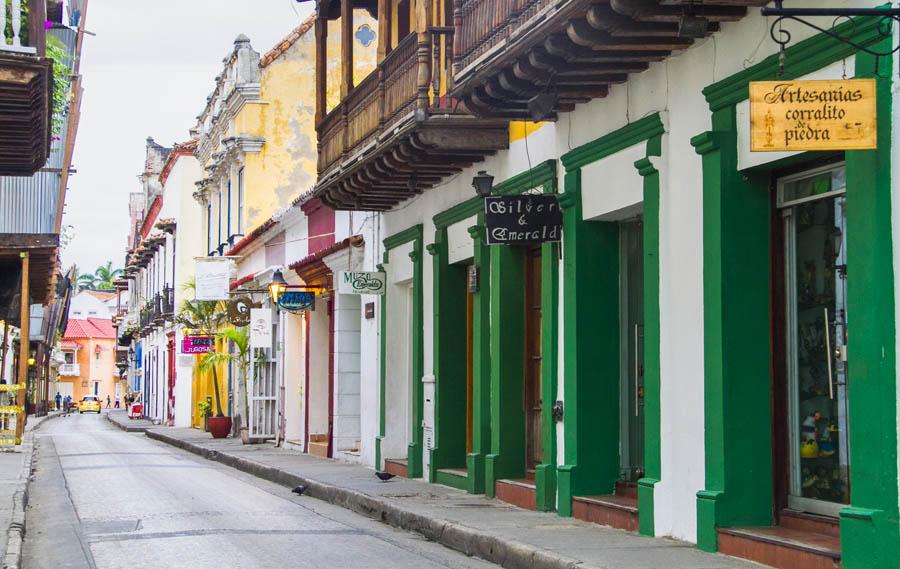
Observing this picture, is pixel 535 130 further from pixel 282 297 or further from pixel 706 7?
pixel 282 297

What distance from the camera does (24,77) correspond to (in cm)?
1088

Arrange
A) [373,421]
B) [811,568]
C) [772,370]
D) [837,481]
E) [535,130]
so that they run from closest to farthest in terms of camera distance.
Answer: [811,568] < [837,481] < [772,370] < [535,130] < [373,421]

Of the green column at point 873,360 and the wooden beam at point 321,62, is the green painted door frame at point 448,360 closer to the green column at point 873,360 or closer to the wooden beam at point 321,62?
the wooden beam at point 321,62

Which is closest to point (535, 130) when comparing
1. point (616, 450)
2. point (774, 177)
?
point (616, 450)

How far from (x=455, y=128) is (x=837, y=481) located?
7027 millimetres

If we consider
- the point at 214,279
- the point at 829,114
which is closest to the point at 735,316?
the point at 829,114

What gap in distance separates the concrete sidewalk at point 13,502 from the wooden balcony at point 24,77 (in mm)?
3500

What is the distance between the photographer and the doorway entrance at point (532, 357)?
14.8 metres

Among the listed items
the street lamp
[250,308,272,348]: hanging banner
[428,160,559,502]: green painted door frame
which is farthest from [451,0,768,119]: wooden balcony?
[250,308,272,348]: hanging banner

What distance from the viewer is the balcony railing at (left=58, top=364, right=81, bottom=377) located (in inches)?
4982

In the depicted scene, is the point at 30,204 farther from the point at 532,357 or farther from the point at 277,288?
the point at 532,357

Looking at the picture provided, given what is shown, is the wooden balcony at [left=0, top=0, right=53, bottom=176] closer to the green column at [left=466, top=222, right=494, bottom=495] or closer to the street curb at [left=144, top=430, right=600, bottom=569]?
the street curb at [left=144, top=430, right=600, bottom=569]

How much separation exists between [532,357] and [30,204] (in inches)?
491

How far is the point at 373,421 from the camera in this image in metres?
20.4
